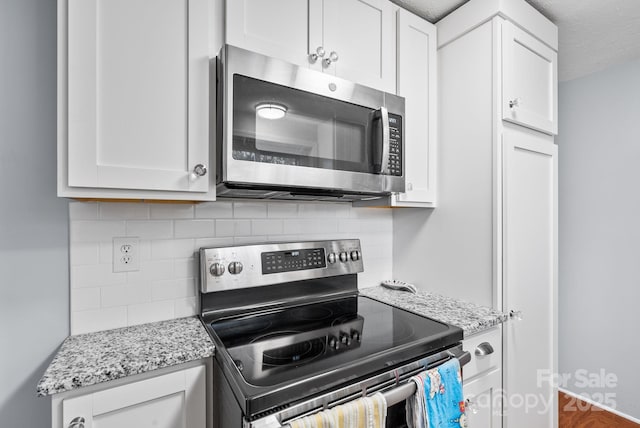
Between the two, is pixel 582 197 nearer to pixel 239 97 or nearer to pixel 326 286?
pixel 326 286

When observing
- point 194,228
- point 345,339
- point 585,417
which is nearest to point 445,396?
point 345,339

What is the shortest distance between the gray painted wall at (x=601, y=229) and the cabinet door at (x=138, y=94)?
102 inches

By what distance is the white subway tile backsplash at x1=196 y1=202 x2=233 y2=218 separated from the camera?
130 cm

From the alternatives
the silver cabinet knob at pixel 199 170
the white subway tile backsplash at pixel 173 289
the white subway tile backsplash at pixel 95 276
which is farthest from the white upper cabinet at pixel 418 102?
the white subway tile backsplash at pixel 95 276

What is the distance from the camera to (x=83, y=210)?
1088 mm

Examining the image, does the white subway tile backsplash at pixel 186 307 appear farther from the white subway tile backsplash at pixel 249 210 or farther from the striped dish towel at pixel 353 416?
the striped dish towel at pixel 353 416

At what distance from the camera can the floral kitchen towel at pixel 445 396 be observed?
957mm

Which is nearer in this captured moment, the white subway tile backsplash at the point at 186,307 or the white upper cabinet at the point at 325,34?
the white upper cabinet at the point at 325,34

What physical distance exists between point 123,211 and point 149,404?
67cm

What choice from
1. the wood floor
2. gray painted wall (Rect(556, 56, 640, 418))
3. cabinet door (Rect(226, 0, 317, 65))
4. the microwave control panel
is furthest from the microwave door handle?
the wood floor

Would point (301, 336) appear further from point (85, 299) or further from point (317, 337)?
point (85, 299)

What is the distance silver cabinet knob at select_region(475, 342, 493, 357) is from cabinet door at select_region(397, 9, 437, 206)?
27.3 inches

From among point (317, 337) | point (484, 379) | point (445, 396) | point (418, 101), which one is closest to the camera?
point (445, 396)

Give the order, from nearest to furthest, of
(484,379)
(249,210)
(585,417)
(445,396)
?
(445,396) → (484,379) → (249,210) → (585,417)
